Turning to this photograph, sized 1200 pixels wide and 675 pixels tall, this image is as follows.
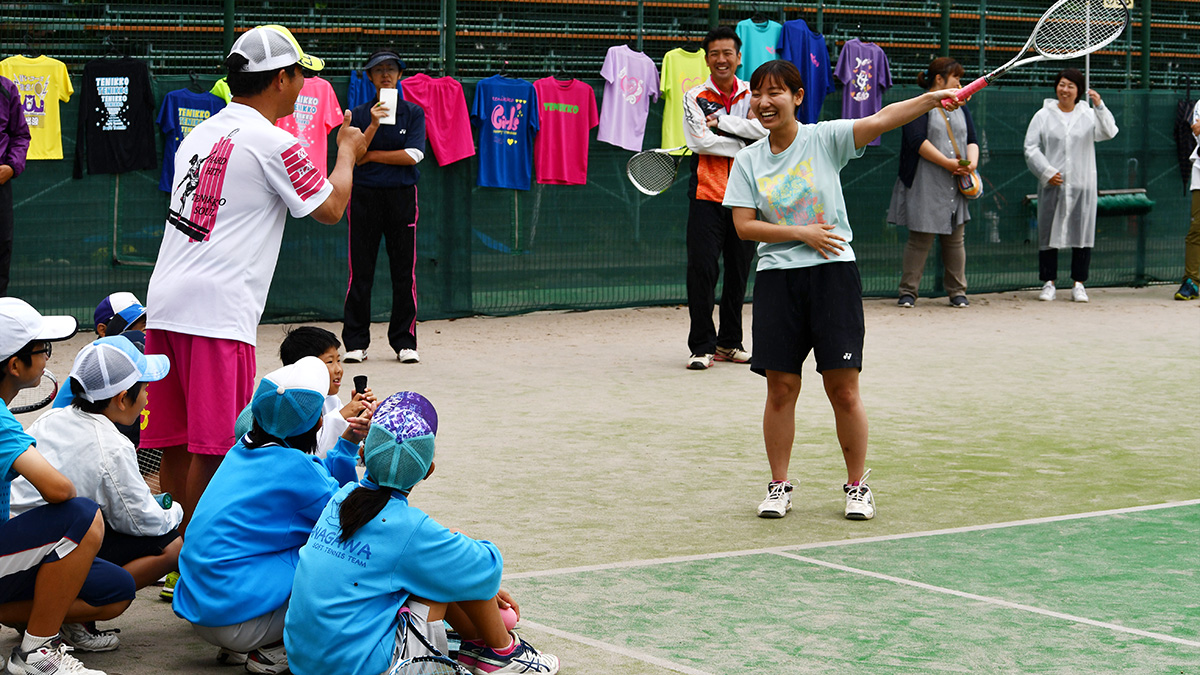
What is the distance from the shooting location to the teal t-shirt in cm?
557

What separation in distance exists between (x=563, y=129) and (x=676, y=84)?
1.16 metres

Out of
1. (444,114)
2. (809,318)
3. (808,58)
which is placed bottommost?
(809,318)

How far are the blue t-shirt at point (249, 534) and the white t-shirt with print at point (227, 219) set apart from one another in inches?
27.1

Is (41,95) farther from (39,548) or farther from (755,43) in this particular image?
(39,548)

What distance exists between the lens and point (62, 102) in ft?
35.8

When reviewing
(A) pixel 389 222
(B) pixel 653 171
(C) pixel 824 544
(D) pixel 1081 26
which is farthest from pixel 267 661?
(D) pixel 1081 26

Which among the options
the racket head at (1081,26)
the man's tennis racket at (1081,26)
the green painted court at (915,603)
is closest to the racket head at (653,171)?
the man's tennis racket at (1081,26)

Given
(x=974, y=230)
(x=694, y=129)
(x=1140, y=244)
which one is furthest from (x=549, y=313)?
(x=1140, y=244)

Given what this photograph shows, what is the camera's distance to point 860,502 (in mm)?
5621

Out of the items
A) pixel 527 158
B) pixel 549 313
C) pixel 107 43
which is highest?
pixel 107 43

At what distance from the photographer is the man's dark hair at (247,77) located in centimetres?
459

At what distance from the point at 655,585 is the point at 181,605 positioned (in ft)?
5.02

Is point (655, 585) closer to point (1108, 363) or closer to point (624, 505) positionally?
point (624, 505)

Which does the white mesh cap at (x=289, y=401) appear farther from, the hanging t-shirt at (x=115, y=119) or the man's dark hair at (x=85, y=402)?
the hanging t-shirt at (x=115, y=119)
